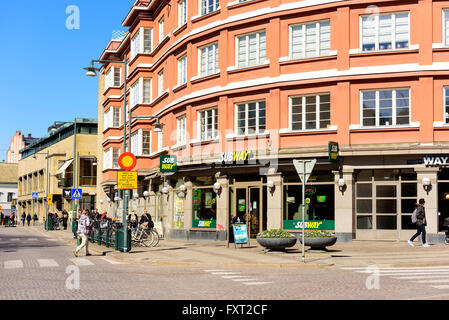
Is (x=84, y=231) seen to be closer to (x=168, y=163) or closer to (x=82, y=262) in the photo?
(x=82, y=262)

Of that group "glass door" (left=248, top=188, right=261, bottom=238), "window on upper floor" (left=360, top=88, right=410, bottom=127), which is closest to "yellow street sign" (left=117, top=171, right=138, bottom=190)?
A: "glass door" (left=248, top=188, right=261, bottom=238)

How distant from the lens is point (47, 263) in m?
19.4

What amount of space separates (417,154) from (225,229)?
9642 mm

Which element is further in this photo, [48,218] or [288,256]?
[48,218]

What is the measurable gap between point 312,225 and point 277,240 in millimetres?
6177

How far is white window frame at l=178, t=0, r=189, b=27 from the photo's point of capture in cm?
3416

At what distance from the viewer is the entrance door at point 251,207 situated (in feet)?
97.3

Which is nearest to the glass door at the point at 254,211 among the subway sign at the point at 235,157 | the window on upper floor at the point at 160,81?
the subway sign at the point at 235,157

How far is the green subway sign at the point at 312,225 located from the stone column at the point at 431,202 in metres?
3.80

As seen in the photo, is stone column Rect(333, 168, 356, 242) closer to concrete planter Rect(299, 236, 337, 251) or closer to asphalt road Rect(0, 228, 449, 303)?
concrete planter Rect(299, 236, 337, 251)
